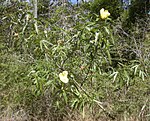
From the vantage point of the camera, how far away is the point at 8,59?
4.29 meters

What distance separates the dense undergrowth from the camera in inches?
95.3

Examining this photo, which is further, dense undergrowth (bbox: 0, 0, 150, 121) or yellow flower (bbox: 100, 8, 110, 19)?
dense undergrowth (bbox: 0, 0, 150, 121)

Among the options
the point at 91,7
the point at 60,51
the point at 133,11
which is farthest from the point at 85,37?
the point at 91,7

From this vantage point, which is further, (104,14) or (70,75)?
(70,75)

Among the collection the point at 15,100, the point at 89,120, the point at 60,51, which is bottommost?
the point at 89,120

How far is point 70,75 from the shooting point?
2510 mm

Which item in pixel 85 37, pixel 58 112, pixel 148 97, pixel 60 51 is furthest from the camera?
pixel 58 112

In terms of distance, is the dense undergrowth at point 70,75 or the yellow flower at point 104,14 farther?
the dense undergrowth at point 70,75

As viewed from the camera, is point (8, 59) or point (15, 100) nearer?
point (15, 100)

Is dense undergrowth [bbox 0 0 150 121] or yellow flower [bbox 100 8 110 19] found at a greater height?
yellow flower [bbox 100 8 110 19]

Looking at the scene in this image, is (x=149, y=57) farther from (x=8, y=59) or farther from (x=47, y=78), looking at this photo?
(x=8, y=59)

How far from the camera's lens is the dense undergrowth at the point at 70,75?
242cm

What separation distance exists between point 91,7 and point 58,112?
19.2 feet

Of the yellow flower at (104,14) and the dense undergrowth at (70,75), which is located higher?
the yellow flower at (104,14)
